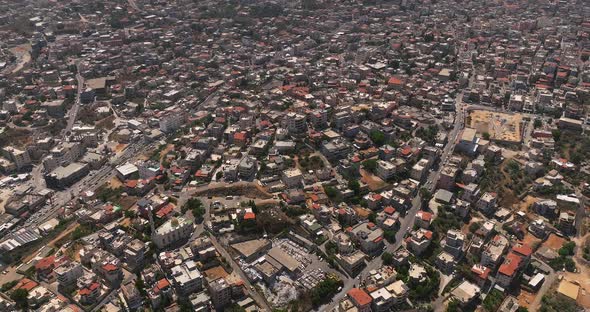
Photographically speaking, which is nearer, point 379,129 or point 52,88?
point 379,129

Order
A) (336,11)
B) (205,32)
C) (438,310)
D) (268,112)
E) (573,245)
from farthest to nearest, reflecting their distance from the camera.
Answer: (336,11), (205,32), (268,112), (573,245), (438,310)

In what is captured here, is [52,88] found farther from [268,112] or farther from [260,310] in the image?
[260,310]

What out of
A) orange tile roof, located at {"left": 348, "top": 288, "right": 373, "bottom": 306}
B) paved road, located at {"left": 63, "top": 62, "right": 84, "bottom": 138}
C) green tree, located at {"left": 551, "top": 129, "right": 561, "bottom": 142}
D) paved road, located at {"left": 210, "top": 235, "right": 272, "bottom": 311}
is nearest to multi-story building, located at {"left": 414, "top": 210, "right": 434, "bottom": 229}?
orange tile roof, located at {"left": 348, "top": 288, "right": 373, "bottom": 306}

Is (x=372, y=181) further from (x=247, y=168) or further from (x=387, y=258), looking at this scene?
(x=247, y=168)

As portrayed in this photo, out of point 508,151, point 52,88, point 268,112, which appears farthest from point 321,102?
point 52,88

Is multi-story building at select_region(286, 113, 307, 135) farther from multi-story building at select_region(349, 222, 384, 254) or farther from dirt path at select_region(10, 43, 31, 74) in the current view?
dirt path at select_region(10, 43, 31, 74)

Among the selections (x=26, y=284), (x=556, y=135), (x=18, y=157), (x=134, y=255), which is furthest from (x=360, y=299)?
(x=18, y=157)

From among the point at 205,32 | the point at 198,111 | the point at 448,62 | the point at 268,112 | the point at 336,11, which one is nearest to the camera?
the point at 268,112
